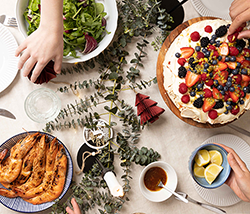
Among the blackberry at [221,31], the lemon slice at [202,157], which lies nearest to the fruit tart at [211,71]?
the blackberry at [221,31]

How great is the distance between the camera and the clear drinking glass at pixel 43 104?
1335 mm

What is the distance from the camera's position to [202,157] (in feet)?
4.21

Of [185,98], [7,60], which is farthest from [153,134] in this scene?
[7,60]

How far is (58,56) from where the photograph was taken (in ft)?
3.60

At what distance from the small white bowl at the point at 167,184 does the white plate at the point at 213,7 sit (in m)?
0.97

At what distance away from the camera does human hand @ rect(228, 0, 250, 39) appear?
3.42 ft

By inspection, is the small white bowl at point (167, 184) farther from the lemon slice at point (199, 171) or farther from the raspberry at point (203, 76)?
the raspberry at point (203, 76)

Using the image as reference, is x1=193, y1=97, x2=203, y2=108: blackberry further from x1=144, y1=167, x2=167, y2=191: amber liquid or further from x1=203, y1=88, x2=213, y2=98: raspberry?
x1=144, y1=167, x2=167, y2=191: amber liquid

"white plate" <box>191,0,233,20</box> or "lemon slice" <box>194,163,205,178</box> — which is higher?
"white plate" <box>191,0,233,20</box>

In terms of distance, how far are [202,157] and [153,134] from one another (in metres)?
0.32

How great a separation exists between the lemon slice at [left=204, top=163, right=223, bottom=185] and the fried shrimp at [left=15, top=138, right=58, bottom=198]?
892 mm

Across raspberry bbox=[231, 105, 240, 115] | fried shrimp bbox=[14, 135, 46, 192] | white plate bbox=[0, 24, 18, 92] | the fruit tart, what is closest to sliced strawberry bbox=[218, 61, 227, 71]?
the fruit tart

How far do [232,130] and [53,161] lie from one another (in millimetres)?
1159

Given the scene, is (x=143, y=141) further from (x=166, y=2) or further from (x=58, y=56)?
(x=166, y=2)
